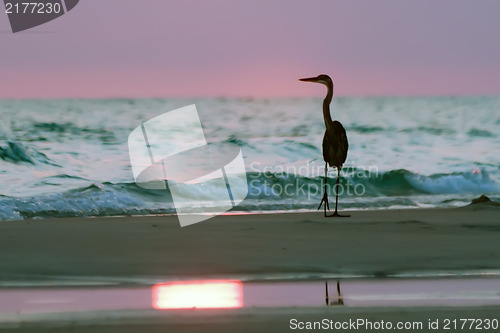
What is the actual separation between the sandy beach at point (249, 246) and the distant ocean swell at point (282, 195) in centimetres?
232

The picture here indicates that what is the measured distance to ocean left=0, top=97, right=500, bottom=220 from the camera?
1308 cm

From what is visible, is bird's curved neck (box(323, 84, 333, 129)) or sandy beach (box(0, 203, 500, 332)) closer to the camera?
sandy beach (box(0, 203, 500, 332))

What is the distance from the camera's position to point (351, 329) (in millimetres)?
4230

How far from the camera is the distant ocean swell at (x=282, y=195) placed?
1204 cm

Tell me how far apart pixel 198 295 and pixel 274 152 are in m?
15.6

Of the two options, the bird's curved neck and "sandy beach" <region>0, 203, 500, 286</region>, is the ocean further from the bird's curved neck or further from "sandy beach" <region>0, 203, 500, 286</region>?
"sandy beach" <region>0, 203, 500, 286</region>

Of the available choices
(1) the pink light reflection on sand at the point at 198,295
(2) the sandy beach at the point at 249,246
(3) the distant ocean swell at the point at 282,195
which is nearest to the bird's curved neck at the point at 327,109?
(2) the sandy beach at the point at 249,246

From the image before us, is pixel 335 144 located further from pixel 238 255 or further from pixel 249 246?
pixel 238 255

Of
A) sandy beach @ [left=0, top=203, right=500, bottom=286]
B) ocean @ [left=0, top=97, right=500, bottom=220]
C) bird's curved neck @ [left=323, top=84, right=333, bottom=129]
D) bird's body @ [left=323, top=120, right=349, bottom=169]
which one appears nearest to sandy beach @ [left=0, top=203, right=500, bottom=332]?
sandy beach @ [left=0, top=203, right=500, bottom=286]

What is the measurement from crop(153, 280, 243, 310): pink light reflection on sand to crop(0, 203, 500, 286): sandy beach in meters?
0.35

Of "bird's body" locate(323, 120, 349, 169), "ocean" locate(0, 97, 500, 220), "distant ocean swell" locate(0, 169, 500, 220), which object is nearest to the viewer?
"bird's body" locate(323, 120, 349, 169)

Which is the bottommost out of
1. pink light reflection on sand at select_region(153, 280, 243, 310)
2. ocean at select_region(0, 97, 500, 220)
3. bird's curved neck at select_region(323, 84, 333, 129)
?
ocean at select_region(0, 97, 500, 220)

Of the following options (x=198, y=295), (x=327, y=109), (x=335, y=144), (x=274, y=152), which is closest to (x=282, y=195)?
(x=327, y=109)

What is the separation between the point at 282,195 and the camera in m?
14.3
